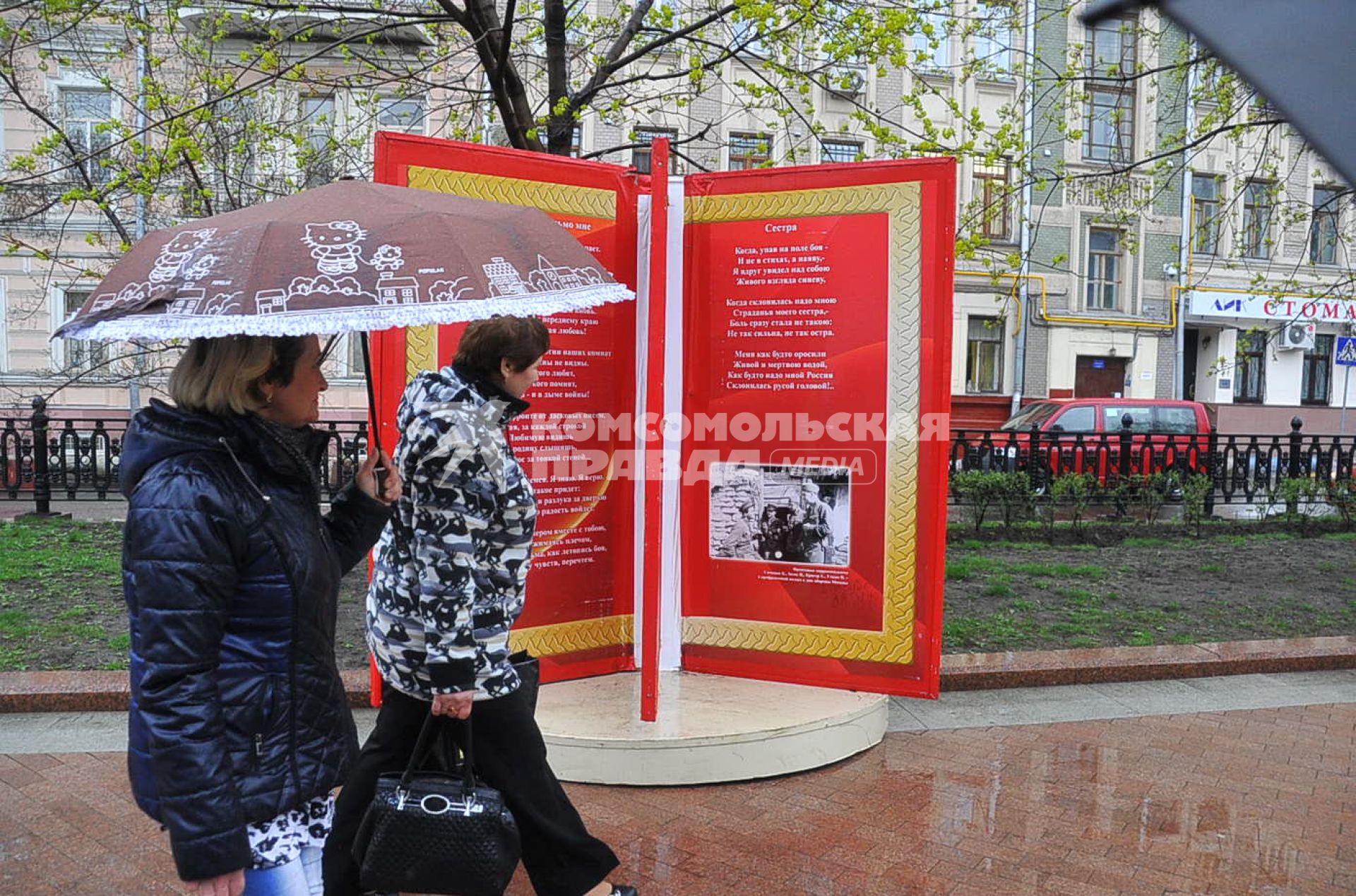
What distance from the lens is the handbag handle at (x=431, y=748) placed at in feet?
8.58

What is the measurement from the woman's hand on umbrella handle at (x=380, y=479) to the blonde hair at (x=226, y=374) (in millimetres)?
495

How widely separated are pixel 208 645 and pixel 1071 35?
3010 centimetres

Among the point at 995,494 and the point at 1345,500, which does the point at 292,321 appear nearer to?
the point at 995,494

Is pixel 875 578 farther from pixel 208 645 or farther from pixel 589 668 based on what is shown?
pixel 208 645

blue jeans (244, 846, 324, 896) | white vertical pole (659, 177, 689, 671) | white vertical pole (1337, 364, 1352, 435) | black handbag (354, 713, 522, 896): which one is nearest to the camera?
blue jeans (244, 846, 324, 896)

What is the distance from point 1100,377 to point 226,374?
99.8ft

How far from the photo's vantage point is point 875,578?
4566mm

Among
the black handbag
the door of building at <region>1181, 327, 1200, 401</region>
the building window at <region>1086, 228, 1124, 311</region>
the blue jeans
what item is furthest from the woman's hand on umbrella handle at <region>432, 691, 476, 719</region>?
the door of building at <region>1181, 327, 1200, 401</region>

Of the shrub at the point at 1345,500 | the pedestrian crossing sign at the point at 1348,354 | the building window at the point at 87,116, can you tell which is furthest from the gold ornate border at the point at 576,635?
the pedestrian crossing sign at the point at 1348,354

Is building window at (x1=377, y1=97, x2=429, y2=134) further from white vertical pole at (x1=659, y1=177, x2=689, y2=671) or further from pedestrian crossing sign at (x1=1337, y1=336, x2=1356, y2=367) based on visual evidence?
pedestrian crossing sign at (x1=1337, y1=336, x2=1356, y2=367)

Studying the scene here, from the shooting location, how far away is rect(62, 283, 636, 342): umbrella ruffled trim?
6.20 feet

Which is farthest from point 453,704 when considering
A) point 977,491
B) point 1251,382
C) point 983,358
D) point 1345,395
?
point 1251,382

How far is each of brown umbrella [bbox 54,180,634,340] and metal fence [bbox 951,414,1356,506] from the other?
388 inches

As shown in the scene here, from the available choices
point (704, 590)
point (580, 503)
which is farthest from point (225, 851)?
point (704, 590)
